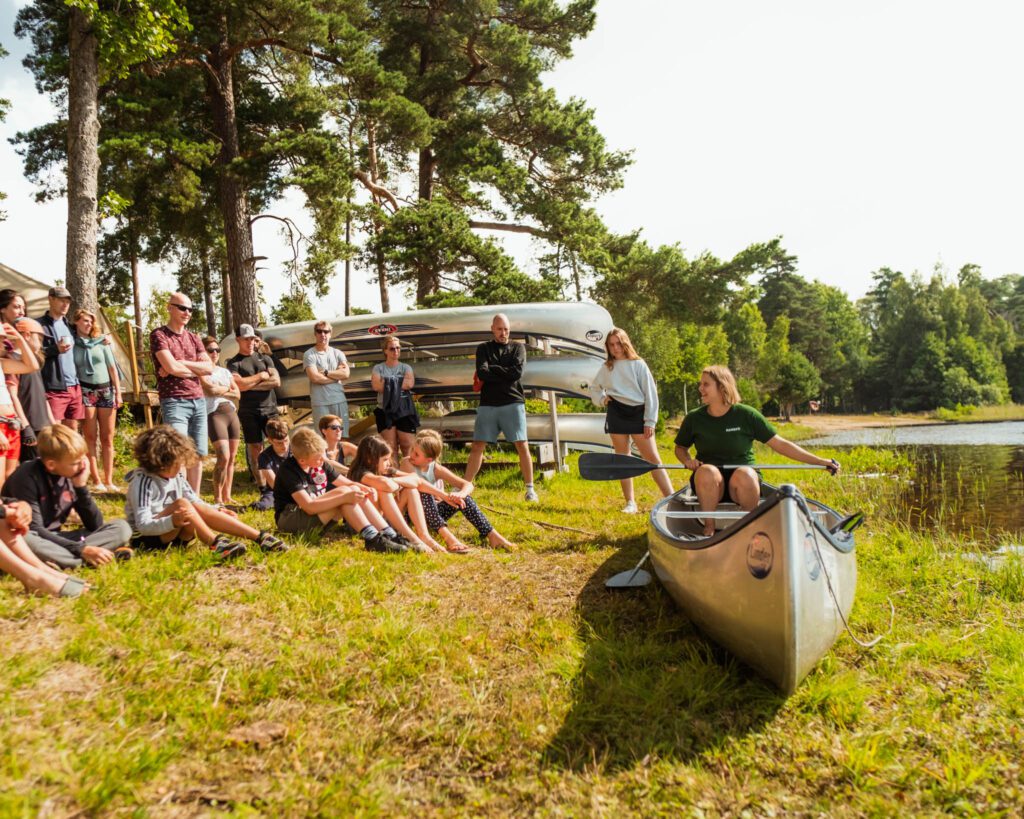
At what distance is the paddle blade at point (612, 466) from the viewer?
4680mm

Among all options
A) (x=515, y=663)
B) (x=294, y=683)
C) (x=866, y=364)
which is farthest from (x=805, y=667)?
(x=866, y=364)

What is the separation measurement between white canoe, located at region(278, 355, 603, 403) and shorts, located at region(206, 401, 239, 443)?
2.69 meters

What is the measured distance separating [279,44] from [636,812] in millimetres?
12969

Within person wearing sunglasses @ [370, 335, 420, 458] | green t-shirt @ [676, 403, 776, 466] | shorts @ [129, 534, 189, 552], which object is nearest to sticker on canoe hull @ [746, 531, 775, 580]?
green t-shirt @ [676, 403, 776, 466]

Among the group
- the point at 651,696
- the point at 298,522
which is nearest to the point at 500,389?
the point at 298,522

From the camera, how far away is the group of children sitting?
3.51 meters

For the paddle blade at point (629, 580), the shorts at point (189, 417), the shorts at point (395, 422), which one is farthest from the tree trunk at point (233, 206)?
the paddle blade at point (629, 580)

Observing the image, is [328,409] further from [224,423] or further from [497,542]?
[497,542]

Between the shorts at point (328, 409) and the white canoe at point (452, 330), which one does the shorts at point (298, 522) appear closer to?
the shorts at point (328, 409)

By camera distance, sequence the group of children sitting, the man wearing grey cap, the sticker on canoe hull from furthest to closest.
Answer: the man wearing grey cap
the group of children sitting
the sticker on canoe hull

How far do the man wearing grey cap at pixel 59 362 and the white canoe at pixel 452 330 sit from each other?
336 cm

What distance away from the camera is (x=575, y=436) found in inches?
345

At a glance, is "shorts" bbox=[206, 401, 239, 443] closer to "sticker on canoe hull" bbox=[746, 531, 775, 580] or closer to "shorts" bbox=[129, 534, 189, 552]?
"shorts" bbox=[129, 534, 189, 552]

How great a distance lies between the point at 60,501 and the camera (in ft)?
12.2
